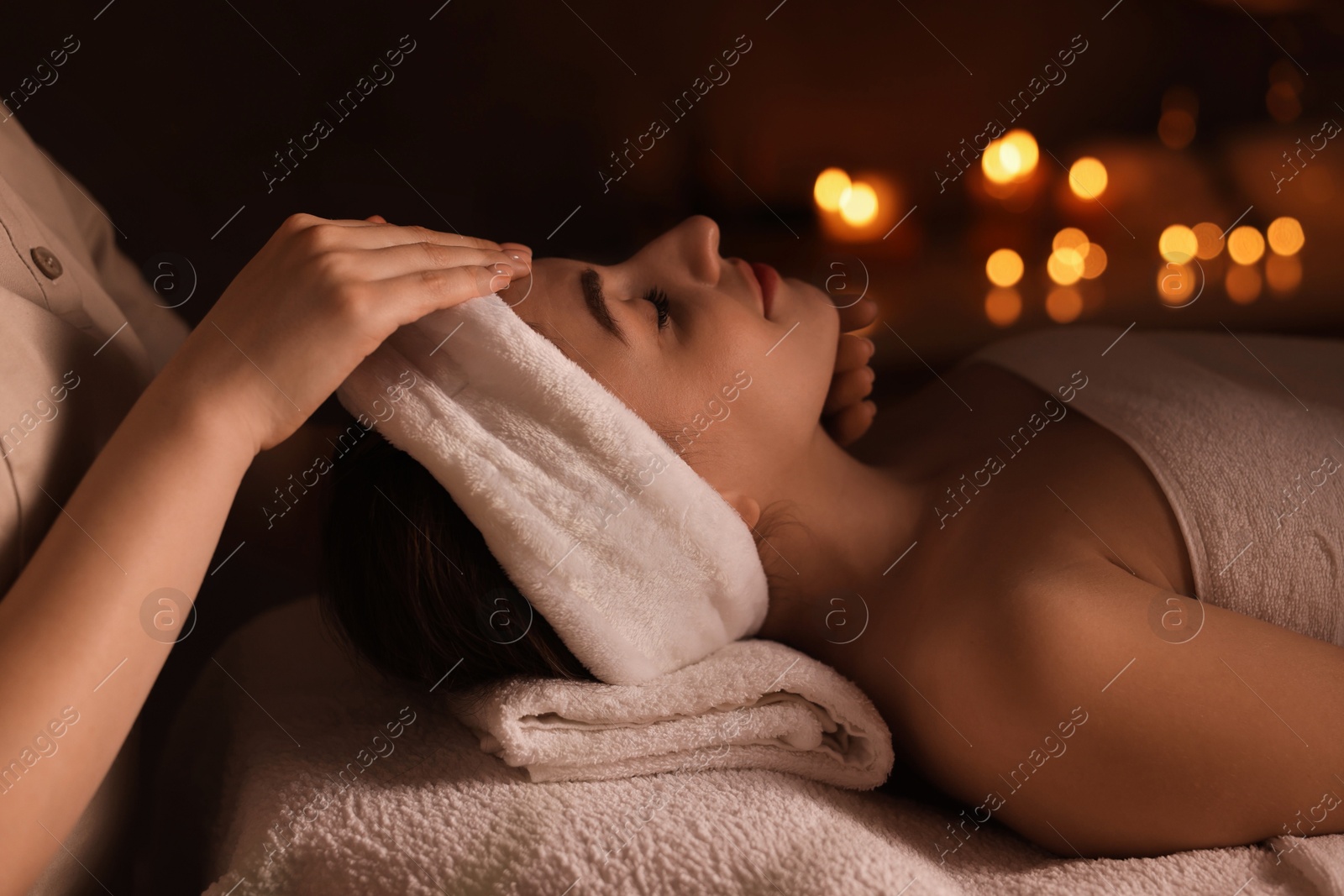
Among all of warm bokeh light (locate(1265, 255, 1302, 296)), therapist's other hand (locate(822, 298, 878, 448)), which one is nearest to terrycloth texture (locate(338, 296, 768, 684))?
therapist's other hand (locate(822, 298, 878, 448))

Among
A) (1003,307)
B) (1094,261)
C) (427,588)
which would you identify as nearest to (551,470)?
(427,588)

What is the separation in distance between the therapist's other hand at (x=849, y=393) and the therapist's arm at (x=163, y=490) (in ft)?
1.88

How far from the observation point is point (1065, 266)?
1.69m

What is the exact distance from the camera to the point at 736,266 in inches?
39.7

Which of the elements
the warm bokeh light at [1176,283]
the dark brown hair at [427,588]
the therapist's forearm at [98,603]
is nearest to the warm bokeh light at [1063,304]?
the warm bokeh light at [1176,283]

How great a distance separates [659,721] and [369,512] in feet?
1.12

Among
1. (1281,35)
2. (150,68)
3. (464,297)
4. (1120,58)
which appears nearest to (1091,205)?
(1120,58)

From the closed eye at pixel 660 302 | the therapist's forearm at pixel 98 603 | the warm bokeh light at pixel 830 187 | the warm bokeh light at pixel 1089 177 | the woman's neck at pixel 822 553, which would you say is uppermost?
the therapist's forearm at pixel 98 603

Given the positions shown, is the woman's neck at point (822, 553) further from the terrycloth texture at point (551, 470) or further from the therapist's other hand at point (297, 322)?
the therapist's other hand at point (297, 322)

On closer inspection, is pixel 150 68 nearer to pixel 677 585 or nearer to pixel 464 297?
pixel 464 297

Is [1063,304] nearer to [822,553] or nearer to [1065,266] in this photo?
[1065,266]

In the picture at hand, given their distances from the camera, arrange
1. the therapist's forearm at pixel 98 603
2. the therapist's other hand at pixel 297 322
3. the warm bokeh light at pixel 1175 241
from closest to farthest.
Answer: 1. the therapist's forearm at pixel 98 603
2. the therapist's other hand at pixel 297 322
3. the warm bokeh light at pixel 1175 241

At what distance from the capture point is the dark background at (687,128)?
125 centimetres

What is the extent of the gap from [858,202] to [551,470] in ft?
3.64
